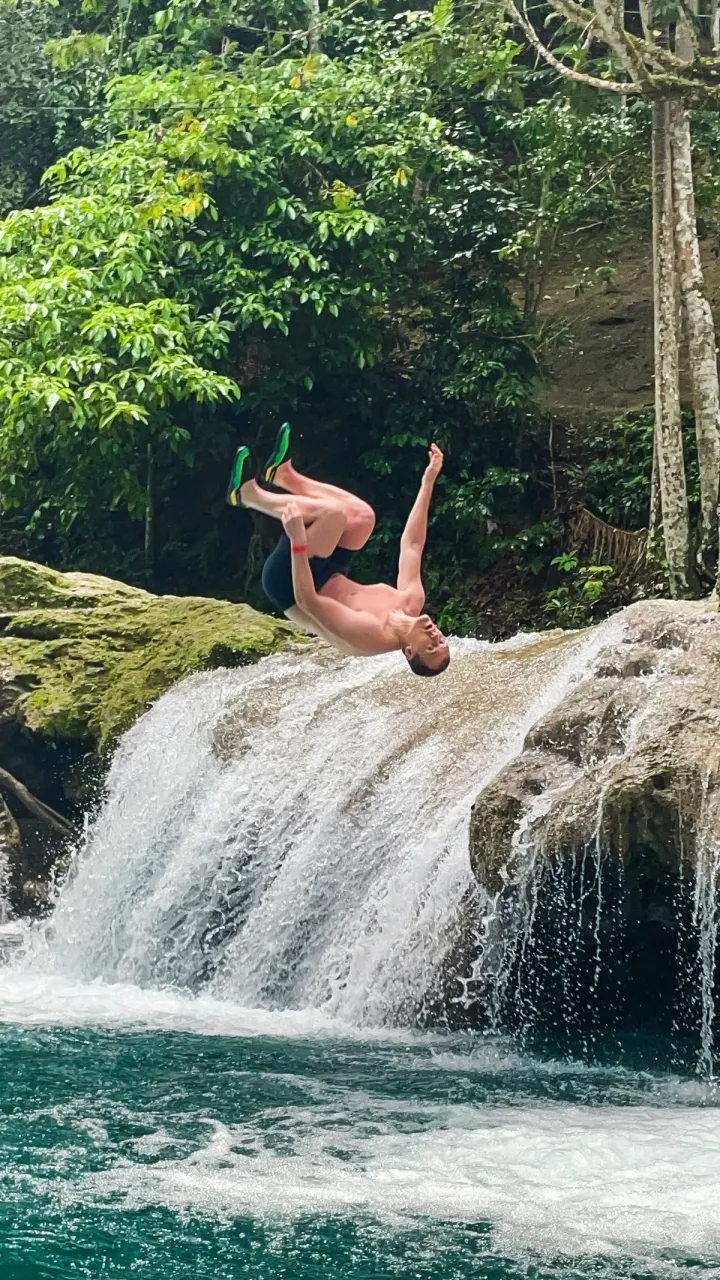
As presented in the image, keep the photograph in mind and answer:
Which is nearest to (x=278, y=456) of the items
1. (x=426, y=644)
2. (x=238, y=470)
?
(x=238, y=470)

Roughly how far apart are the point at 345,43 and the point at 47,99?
2.70 metres

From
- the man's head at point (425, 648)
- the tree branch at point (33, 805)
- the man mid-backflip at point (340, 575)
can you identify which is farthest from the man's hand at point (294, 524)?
the tree branch at point (33, 805)

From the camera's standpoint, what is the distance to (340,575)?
194 inches

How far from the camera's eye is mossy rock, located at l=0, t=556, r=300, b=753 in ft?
26.4

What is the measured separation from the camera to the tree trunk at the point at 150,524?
11172 millimetres

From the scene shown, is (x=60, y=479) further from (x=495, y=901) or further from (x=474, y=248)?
(x=495, y=901)

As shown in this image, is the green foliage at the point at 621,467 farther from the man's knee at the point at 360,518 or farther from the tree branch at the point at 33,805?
the man's knee at the point at 360,518

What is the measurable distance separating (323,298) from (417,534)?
237 inches

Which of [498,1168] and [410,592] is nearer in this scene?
[498,1168]

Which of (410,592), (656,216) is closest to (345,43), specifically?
(656,216)

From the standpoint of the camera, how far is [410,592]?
5.00 metres

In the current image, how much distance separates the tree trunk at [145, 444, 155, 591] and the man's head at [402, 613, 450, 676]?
6.46 meters

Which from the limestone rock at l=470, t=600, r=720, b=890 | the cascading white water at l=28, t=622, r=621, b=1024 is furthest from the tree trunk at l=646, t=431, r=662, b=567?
the limestone rock at l=470, t=600, r=720, b=890

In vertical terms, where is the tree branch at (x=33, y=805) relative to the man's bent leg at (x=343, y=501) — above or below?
below
